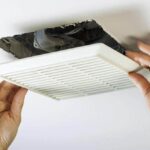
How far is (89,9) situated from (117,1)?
0.25 ft

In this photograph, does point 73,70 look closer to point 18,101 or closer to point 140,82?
point 140,82

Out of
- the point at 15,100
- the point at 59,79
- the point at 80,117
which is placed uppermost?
the point at 59,79

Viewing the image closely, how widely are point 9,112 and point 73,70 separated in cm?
48

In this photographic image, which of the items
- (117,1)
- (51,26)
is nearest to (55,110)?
(51,26)

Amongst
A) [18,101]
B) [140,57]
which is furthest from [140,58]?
[18,101]

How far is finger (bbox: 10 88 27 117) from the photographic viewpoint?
119 cm

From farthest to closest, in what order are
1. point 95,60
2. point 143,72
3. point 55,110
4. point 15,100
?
point 55,110, point 15,100, point 143,72, point 95,60

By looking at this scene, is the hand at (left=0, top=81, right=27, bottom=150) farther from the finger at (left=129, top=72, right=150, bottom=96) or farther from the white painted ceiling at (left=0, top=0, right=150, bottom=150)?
the finger at (left=129, top=72, right=150, bottom=96)

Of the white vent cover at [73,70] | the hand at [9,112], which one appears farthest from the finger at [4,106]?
the white vent cover at [73,70]

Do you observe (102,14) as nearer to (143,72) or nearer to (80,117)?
(143,72)

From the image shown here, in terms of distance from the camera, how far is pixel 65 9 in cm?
85

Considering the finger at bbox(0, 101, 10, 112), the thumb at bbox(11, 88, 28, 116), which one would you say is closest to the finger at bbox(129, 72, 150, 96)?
the thumb at bbox(11, 88, 28, 116)

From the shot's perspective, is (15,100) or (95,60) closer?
(95,60)

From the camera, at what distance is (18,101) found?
3.95ft
